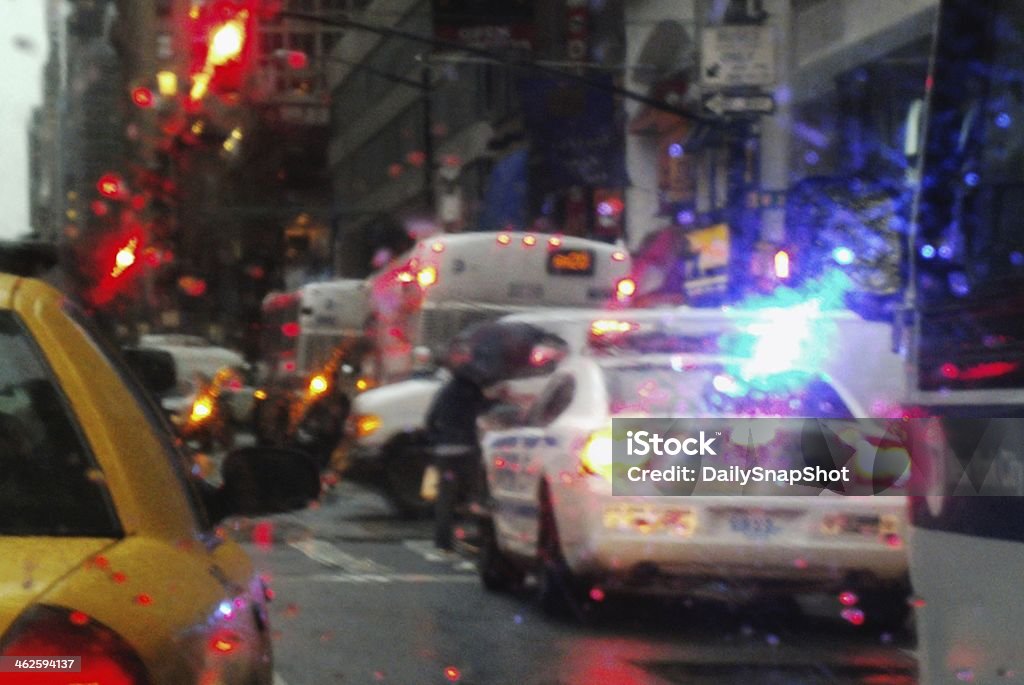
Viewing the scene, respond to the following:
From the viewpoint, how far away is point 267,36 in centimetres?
6756

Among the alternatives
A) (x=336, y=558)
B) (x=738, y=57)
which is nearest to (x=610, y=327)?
(x=336, y=558)

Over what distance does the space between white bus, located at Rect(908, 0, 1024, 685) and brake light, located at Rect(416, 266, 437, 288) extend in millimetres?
16153

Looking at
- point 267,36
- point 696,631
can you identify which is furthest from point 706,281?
point 267,36

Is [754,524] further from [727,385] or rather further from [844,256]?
[844,256]

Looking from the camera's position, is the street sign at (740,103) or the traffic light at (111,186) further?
the street sign at (740,103)

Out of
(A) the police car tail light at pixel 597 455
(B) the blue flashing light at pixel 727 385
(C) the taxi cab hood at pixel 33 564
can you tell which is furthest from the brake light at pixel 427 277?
(C) the taxi cab hood at pixel 33 564

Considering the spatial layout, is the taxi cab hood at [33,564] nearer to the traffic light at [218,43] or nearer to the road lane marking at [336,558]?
the road lane marking at [336,558]

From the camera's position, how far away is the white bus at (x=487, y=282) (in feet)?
67.8

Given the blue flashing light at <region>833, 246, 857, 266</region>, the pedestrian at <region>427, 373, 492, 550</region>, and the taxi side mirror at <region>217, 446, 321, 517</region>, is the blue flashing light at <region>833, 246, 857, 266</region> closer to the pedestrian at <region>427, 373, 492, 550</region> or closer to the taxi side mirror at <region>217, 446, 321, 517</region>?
the pedestrian at <region>427, 373, 492, 550</region>

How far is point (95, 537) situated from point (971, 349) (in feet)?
6.67

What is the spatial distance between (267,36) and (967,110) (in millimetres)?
64617

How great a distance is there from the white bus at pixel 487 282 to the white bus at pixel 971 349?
620 inches

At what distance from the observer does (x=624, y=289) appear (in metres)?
21.9

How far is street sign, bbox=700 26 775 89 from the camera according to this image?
23.8 metres
